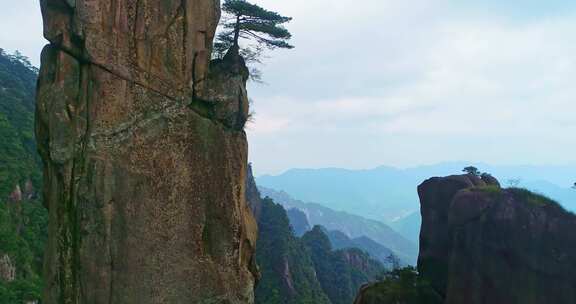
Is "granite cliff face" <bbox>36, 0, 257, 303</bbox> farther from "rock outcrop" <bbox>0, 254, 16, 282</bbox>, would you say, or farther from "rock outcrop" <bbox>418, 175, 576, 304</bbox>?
"rock outcrop" <bbox>0, 254, 16, 282</bbox>

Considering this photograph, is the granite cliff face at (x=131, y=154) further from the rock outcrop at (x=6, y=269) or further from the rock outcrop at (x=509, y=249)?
the rock outcrop at (x=6, y=269)

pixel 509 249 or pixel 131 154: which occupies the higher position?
pixel 131 154

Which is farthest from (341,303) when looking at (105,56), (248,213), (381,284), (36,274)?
(105,56)

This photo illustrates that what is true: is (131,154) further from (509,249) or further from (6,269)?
(6,269)

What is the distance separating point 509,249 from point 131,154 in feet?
47.7

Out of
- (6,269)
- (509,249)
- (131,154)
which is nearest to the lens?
(131,154)

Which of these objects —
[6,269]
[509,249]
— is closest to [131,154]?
[509,249]

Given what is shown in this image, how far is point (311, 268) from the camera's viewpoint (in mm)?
75250

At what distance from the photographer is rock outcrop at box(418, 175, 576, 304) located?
17.6 meters

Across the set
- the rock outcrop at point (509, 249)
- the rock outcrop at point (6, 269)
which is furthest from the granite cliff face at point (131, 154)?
the rock outcrop at point (6, 269)

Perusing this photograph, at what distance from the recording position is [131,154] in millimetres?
11086

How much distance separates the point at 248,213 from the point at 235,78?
386cm

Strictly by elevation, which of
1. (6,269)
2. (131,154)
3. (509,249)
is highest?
(131,154)

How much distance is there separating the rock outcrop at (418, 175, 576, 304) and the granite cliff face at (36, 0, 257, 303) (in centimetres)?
1155
